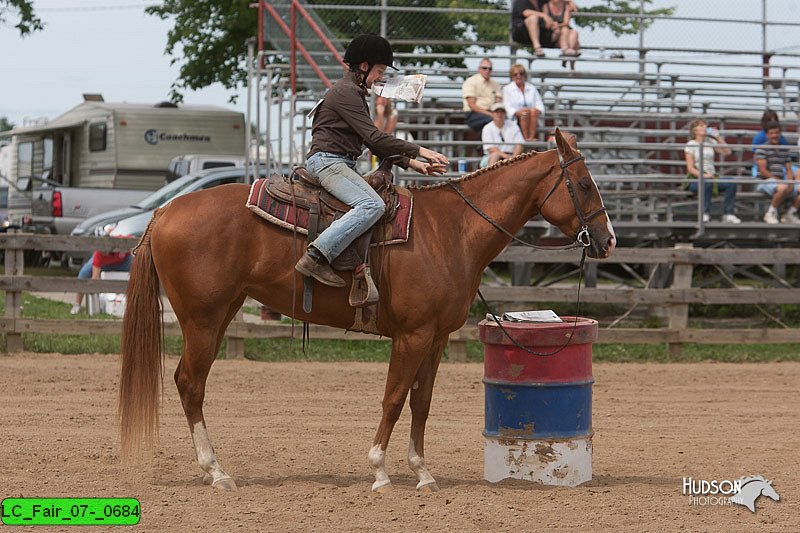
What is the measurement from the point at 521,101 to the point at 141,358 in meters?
9.27

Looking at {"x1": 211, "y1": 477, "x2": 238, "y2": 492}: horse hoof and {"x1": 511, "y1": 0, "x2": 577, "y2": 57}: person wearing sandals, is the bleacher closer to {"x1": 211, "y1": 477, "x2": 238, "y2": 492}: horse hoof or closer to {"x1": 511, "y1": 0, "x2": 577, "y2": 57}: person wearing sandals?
{"x1": 511, "y1": 0, "x2": 577, "y2": 57}: person wearing sandals

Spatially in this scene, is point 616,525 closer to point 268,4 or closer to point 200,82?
point 268,4

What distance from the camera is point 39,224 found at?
24.5 meters

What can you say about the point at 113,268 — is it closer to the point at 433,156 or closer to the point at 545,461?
the point at 433,156

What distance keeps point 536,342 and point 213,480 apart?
2.17m

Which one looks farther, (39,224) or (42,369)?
(39,224)

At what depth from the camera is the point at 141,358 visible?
23.4ft

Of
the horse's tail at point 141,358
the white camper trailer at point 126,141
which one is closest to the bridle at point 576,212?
the horse's tail at point 141,358

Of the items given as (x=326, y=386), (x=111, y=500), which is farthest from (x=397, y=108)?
(x=111, y=500)

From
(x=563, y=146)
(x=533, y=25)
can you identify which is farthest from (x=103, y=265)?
(x=563, y=146)

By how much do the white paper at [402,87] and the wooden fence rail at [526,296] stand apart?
5.70 meters

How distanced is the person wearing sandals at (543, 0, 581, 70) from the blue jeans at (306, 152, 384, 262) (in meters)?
10.9

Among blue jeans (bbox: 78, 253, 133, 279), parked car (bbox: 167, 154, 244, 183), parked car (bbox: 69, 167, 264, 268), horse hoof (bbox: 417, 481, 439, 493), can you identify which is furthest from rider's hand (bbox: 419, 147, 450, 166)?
parked car (bbox: 167, 154, 244, 183)

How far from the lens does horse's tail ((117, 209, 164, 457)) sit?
23.1 feet
